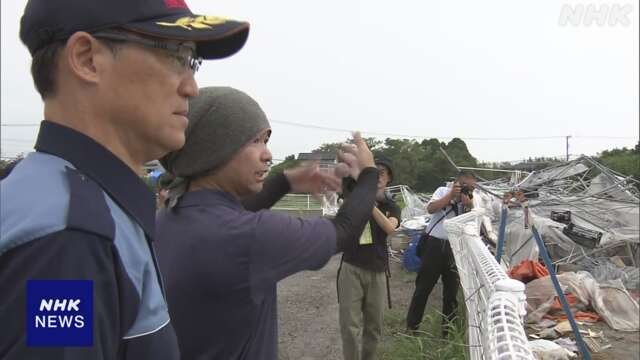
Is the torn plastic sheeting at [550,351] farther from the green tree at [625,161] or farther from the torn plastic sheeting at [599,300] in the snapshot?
the green tree at [625,161]

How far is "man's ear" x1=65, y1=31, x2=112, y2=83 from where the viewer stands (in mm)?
730

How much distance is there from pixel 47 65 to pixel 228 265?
61cm

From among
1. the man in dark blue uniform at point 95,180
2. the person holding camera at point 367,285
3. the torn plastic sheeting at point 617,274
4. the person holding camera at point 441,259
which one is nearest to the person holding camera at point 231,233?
the man in dark blue uniform at point 95,180

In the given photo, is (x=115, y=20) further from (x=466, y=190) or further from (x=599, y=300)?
(x=599, y=300)

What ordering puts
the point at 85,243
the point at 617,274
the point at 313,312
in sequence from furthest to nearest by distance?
the point at 617,274, the point at 313,312, the point at 85,243

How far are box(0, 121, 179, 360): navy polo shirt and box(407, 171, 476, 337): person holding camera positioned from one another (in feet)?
13.5

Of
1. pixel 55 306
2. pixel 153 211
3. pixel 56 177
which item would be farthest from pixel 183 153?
pixel 55 306

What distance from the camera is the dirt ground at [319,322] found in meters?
4.52

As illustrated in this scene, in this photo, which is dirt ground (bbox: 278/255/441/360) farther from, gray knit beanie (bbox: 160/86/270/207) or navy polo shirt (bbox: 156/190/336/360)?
gray knit beanie (bbox: 160/86/270/207)

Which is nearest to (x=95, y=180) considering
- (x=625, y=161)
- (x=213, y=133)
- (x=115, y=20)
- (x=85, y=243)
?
(x=85, y=243)

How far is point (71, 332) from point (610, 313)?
6674 mm

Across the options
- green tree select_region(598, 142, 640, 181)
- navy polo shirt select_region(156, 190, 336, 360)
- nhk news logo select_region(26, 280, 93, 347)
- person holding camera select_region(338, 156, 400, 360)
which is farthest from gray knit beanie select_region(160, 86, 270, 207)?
green tree select_region(598, 142, 640, 181)

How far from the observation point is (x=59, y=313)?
0.59 m

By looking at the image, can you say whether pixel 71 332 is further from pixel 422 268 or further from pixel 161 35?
pixel 422 268
